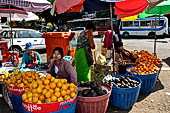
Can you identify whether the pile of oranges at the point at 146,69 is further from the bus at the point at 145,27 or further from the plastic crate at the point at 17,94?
the bus at the point at 145,27

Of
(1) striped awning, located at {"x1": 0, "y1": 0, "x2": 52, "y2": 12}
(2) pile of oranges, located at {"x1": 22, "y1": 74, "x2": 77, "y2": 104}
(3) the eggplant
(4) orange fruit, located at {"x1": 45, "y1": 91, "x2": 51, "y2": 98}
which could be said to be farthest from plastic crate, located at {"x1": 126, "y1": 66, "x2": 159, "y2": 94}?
(1) striped awning, located at {"x1": 0, "y1": 0, "x2": 52, "y2": 12}

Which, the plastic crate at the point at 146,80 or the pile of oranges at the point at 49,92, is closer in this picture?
the pile of oranges at the point at 49,92

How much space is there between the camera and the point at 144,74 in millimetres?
4523

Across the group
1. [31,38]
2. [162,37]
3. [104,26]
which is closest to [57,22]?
[104,26]

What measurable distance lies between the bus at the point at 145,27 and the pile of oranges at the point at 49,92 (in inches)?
741

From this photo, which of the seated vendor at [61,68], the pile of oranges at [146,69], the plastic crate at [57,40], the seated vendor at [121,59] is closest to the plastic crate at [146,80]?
the pile of oranges at [146,69]

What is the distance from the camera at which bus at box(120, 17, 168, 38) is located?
20.3m

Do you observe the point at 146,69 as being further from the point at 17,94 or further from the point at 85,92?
the point at 17,94

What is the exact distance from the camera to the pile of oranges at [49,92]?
2629 millimetres

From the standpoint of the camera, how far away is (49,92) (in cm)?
273

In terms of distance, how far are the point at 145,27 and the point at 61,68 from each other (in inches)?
804

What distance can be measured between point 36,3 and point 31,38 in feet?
25.3

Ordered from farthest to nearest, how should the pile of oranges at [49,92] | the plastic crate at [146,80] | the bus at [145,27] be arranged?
the bus at [145,27] → the plastic crate at [146,80] → the pile of oranges at [49,92]

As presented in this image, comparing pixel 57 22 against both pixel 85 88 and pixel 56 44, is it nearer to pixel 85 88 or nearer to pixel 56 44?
pixel 56 44
